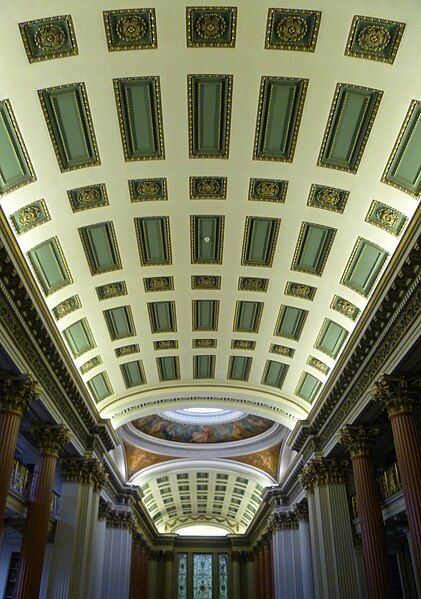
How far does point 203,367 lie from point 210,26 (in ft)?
49.6

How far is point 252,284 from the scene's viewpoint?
18344 millimetres

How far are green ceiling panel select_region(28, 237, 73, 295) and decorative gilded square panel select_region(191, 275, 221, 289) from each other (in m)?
4.06

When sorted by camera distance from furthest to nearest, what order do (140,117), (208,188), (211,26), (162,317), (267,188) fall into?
(162,317)
(208,188)
(267,188)
(140,117)
(211,26)

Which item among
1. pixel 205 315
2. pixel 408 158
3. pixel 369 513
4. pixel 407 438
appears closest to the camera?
pixel 408 158

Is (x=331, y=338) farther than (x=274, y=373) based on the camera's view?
No

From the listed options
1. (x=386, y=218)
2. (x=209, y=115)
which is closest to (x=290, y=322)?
(x=386, y=218)

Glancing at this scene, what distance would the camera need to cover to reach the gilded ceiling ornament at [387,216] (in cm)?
1361

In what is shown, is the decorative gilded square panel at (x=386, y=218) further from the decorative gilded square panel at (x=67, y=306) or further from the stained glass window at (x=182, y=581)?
the stained glass window at (x=182, y=581)

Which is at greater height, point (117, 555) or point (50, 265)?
point (50, 265)

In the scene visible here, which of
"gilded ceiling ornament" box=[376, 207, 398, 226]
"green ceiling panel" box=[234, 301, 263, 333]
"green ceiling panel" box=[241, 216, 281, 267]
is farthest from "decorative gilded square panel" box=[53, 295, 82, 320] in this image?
"gilded ceiling ornament" box=[376, 207, 398, 226]

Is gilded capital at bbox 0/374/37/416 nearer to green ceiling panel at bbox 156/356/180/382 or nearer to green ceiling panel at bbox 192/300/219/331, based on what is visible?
green ceiling panel at bbox 192/300/219/331

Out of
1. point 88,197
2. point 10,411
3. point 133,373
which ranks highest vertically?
point 88,197

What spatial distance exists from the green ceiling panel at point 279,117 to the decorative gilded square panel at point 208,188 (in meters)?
1.36

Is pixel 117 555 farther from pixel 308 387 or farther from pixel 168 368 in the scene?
pixel 308 387
